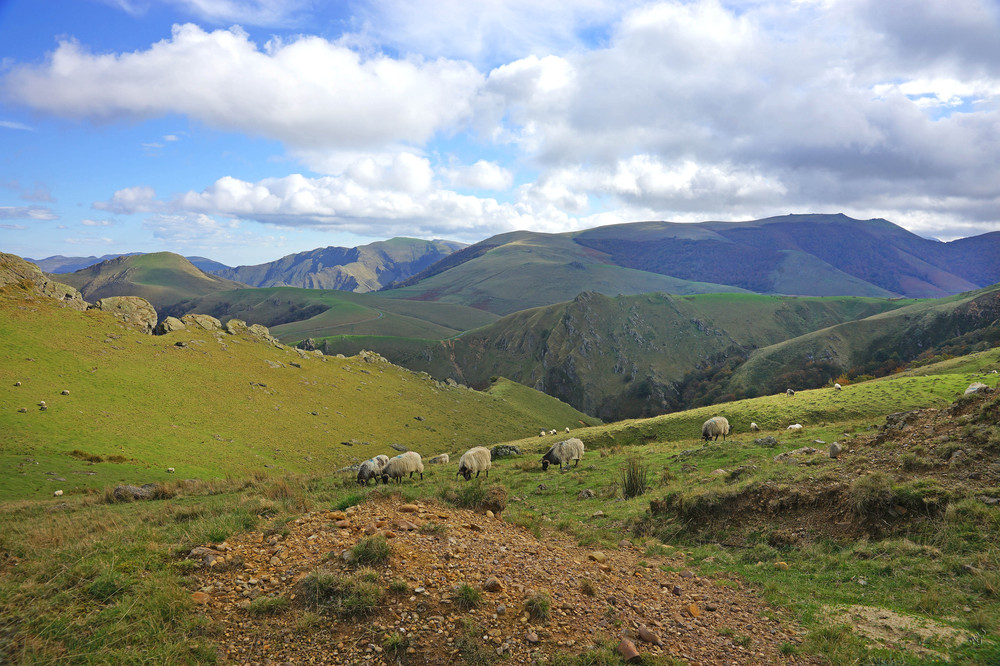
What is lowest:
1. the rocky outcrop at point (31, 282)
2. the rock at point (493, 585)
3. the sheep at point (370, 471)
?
the sheep at point (370, 471)

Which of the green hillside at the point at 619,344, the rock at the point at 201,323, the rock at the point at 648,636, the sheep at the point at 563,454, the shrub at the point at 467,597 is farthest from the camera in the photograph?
the green hillside at the point at 619,344

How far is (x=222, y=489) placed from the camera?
23625mm

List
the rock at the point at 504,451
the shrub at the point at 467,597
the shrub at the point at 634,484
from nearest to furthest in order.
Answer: the shrub at the point at 467,597 → the shrub at the point at 634,484 → the rock at the point at 504,451

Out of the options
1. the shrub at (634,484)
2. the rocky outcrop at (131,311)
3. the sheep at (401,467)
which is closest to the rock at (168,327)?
the rocky outcrop at (131,311)

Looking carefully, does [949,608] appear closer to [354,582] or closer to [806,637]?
[806,637]

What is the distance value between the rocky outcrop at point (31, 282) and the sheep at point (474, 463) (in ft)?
189

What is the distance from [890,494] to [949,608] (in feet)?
12.4

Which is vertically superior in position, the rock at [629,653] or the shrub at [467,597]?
the shrub at [467,597]

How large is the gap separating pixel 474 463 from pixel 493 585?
679 inches

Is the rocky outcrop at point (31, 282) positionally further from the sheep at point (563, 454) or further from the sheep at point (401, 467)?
the sheep at point (563, 454)

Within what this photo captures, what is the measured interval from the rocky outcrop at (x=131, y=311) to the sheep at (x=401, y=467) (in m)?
Answer: 51.4

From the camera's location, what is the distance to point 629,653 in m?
7.13

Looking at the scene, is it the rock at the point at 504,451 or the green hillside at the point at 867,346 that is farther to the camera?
the green hillside at the point at 867,346

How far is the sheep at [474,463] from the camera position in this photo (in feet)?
82.5
